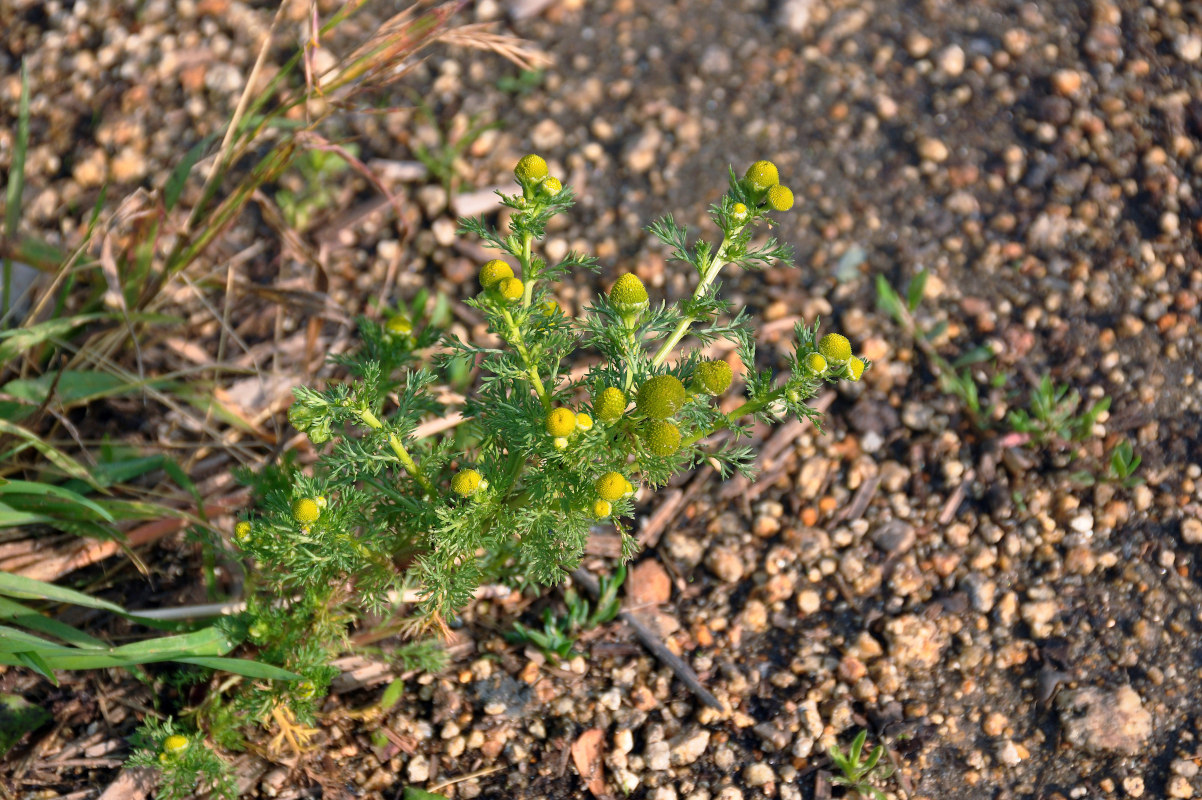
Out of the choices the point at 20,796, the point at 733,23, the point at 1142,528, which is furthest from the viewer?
the point at 733,23

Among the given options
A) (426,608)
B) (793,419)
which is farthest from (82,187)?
(793,419)

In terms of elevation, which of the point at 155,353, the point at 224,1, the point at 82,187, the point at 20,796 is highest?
the point at 224,1

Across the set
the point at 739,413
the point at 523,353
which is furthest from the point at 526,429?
the point at 739,413

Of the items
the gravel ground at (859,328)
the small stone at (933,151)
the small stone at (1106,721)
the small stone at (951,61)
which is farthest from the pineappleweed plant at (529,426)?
the small stone at (951,61)

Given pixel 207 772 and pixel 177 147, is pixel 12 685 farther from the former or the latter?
pixel 177 147

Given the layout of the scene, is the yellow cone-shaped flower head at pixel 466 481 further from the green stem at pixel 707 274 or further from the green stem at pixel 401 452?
the green stem at pixel 707 274

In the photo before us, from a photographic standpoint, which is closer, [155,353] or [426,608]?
[426,608]

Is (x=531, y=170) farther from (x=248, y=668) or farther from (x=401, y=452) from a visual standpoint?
(x=248, y=668)
